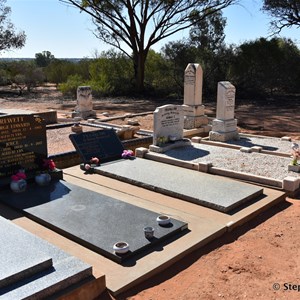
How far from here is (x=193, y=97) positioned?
40.6ft

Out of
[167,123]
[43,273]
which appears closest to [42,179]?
[43,273]

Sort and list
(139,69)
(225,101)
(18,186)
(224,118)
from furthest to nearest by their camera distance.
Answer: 1. (139,69)
2. (224,118)
3. (225,101)
4. (18,186)

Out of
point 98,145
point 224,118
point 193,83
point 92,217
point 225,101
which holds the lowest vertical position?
point 92,217

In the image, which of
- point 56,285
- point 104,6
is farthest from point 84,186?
point 104,6

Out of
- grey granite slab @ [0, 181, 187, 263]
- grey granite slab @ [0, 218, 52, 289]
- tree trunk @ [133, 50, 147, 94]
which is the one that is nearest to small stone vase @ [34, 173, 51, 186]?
grey granite slab @ [0, 181, 187, 263]

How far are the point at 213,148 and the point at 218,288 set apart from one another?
6.10 metres

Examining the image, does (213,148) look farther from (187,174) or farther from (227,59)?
(227,59)

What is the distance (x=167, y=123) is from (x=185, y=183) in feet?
9.86

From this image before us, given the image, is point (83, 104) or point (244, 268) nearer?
point (244, 268)

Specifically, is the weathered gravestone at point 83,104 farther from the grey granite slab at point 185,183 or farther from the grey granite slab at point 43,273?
the grey granite slab at point 43,273

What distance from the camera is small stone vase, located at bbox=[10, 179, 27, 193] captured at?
606 cm

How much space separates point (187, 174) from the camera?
721cm

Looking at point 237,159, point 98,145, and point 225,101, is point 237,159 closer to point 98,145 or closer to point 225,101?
point 225,101

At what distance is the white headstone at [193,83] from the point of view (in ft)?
39.8
